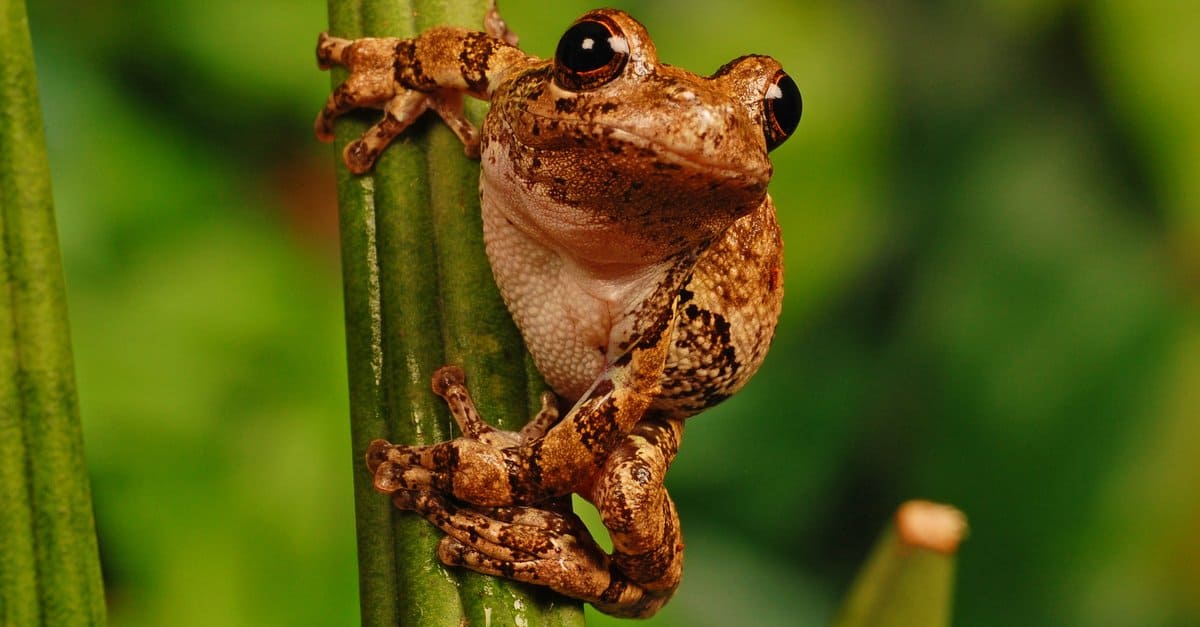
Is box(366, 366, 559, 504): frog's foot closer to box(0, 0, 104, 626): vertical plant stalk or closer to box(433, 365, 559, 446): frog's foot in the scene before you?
box(433, 365, 559, 446): frog's foot

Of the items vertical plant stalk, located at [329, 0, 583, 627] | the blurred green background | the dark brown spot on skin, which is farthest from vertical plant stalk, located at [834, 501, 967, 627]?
the blurred green background

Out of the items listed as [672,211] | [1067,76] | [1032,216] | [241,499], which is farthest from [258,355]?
[1067,76]

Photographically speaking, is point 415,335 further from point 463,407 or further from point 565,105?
point 565,105

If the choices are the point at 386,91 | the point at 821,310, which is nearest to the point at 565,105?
the point at 386,91

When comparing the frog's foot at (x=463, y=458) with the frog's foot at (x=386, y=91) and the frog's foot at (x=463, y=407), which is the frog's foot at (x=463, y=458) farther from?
the frog's foot at (x=386, y=91)

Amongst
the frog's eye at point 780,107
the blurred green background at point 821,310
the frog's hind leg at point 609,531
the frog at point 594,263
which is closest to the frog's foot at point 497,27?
the frog at point 594,263

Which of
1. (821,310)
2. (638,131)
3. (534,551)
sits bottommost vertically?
(821,310)

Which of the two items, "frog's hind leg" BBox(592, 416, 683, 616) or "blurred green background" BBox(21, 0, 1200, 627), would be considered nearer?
"frog's hind leg" BBox(592, 416, 683, 616)
